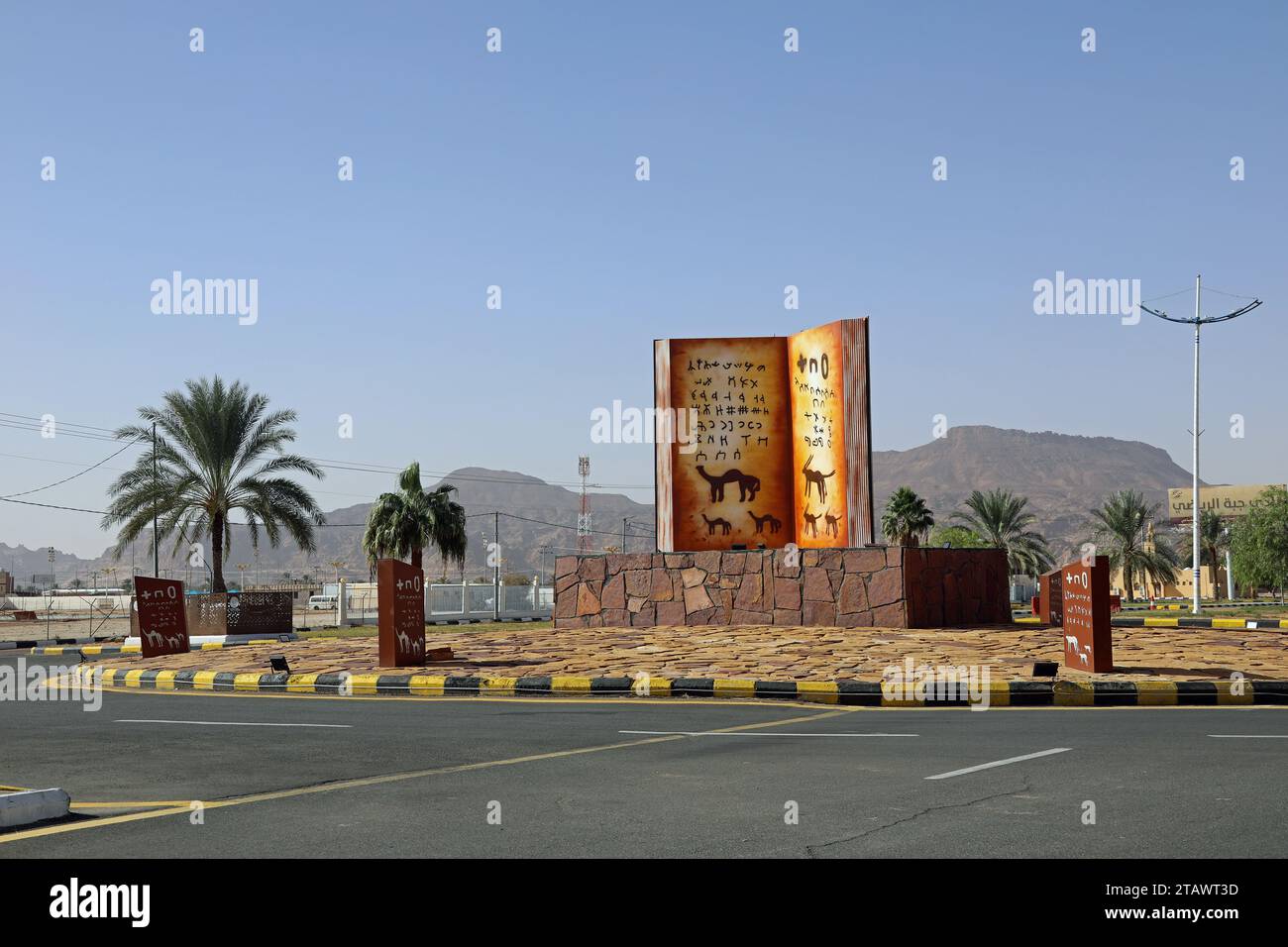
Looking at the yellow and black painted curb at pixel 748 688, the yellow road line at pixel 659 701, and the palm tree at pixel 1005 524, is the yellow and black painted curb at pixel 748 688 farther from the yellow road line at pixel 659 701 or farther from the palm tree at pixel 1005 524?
the palm tree at pixel 1005 524

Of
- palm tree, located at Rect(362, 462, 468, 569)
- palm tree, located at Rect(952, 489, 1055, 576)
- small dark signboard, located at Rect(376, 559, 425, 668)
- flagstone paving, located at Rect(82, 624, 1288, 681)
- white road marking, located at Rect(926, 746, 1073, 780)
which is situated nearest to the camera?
white road marking, located at Rect(926, 746, 1073, 780)

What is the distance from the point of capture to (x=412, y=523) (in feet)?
197

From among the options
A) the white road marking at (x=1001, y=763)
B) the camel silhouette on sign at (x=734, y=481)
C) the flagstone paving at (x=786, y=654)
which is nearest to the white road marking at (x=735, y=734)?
the white road marking at (x=1001, y=763)

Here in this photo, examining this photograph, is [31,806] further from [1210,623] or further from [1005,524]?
[1005,524]

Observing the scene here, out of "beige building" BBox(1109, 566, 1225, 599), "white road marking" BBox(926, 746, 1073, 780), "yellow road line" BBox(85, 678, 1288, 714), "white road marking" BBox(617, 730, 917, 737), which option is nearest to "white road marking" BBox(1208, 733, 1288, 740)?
"white road marking" BBox(926, 746, 1073, 780)

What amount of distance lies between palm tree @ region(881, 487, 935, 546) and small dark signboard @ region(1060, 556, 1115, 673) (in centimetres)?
5332

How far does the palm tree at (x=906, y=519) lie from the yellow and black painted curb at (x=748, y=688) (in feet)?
179

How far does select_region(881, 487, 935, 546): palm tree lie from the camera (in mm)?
72312

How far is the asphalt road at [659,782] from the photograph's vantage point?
7133 millimetres

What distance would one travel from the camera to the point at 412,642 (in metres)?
21.9

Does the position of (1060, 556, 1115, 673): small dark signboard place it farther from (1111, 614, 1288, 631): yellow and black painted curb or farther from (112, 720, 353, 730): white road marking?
(112, 720, 353, 730): white road marking

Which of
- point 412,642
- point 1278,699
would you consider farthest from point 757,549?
point 1278,699

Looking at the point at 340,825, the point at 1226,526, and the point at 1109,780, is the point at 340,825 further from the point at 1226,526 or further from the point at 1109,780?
the point at 1226,526
